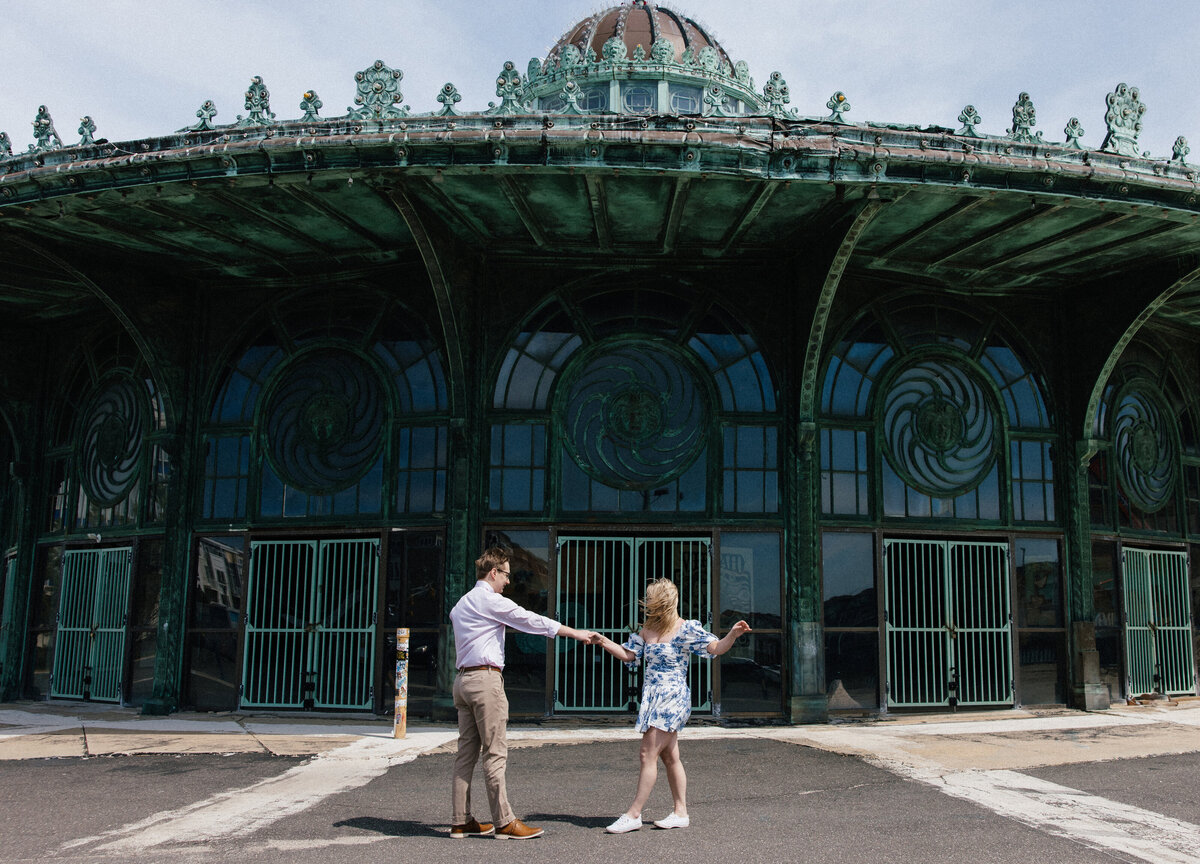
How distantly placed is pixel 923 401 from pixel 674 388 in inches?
134

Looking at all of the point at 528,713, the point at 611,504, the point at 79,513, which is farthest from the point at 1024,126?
the point at 79,513

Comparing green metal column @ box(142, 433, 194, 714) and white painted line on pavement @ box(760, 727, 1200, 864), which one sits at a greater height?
green metal column @ box(142, 433, 194, 714)

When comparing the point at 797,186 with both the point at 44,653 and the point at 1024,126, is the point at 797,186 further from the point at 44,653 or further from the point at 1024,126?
the point at 44,653

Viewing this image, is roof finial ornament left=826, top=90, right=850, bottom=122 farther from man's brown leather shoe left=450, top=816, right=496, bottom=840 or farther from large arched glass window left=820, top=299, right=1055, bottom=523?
man's brown leather shoe left=450, top=816, right=496, bottom=840

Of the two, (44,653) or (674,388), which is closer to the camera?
(674,388)

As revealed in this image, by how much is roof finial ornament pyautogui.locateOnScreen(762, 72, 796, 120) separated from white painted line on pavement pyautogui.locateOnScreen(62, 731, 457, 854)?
7.83 metres

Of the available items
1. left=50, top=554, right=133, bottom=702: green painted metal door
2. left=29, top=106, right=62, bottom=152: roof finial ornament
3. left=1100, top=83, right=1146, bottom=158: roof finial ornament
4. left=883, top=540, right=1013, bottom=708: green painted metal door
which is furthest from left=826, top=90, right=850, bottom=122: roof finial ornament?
left=50, top=554, right=133, bottom=702: green painted metal door

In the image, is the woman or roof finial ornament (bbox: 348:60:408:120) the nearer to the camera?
the woman

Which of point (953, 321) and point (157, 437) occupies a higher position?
point (953, 321)

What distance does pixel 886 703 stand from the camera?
41.1 ft

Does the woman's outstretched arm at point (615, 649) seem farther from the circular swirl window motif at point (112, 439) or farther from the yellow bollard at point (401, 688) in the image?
the circular swirl window motif at point (112, 439)

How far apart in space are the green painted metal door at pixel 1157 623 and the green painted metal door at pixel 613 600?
20.6 feet

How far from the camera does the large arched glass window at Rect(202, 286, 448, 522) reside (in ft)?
42.5

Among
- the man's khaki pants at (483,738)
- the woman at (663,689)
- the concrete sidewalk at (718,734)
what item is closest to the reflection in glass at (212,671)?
the concrete sidewalk at (718,734)
